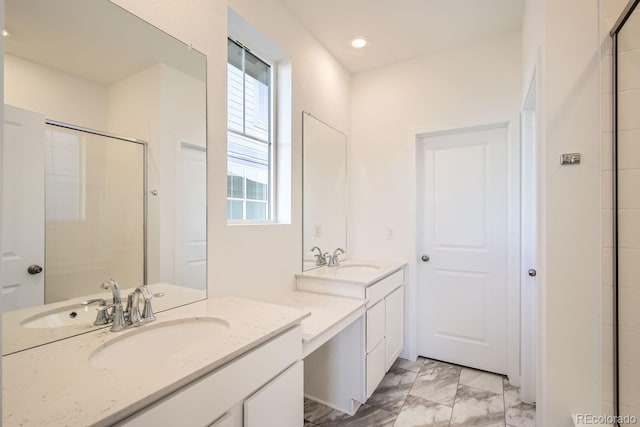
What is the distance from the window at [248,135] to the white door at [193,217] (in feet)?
1.23

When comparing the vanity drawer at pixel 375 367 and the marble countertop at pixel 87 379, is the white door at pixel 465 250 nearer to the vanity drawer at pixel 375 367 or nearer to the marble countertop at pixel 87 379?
the vanity drawer at pixel 375 367

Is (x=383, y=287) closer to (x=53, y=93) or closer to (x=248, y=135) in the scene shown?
(x=248, y=135)

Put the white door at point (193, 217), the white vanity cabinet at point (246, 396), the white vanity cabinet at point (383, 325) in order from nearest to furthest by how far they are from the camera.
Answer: the white vanity cabinet at point (246, 396)
the white door at point (193, 217)
the white vanity cabinet at point (383, 325)

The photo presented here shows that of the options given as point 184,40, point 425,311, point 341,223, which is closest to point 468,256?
point 425,311

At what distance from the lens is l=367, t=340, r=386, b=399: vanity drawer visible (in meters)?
2.00

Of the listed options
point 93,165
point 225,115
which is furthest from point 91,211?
point 225,115

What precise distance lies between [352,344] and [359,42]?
2.23 m

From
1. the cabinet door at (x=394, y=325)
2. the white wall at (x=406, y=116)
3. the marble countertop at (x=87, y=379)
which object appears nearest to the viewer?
the marble countertop at (x=87, y=379)

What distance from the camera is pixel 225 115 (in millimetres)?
1643

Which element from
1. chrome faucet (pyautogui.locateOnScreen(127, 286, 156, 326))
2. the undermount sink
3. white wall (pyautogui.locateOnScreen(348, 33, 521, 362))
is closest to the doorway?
white wall (pyautogui.locateOnScreen(348, 33, 521, 362))

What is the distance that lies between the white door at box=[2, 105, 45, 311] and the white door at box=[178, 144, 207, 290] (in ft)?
1.65

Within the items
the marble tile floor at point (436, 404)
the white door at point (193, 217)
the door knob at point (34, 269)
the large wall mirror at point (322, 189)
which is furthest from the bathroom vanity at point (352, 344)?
the door knob at point (34, 269)

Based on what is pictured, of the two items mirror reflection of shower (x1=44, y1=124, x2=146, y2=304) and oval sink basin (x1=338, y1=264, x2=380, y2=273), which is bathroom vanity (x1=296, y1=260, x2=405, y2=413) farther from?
mirror reflection of shower (x1=44, y1=124, x2=146, y2=304)

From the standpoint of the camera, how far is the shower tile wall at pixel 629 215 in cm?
118
